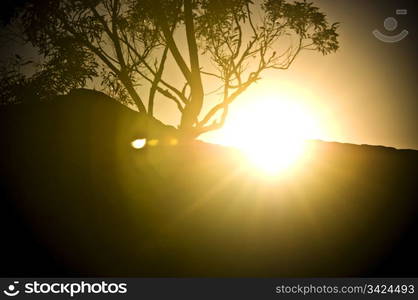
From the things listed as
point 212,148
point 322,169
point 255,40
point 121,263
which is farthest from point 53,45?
point 322,169

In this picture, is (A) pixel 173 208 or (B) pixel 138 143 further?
(B) pixel 138 143

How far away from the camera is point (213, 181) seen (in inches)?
427

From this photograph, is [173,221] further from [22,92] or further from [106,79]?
[106,79]

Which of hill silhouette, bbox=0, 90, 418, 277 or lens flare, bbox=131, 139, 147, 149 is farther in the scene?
lens flare, bbox=131, 139, 147, 149

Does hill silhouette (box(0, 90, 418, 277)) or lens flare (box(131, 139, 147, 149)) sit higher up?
lens flare (box(131, 139, 147, 149))

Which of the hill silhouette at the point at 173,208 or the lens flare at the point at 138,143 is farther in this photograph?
the lens flare at the point at 138,143

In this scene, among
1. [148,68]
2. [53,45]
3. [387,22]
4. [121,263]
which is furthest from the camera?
[148,68]

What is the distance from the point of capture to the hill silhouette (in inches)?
273

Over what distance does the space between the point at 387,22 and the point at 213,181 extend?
5.98 m

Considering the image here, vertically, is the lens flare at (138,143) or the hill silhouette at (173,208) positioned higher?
the lens flare at (138,143)

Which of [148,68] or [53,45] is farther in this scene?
[148,68]

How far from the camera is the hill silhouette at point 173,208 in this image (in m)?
6.94

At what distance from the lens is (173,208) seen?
9.00 metres

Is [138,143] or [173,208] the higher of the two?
[138,143]
